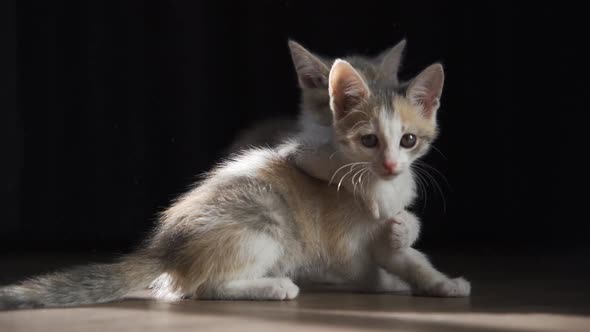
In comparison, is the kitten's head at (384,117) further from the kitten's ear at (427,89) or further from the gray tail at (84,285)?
the gray tail at (84,285)

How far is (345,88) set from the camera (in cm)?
264

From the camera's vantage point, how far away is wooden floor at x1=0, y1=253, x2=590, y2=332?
2.12 meters

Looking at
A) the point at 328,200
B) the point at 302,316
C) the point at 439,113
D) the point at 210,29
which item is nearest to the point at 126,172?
the point at 210,29

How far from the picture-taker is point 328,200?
271 centimetres

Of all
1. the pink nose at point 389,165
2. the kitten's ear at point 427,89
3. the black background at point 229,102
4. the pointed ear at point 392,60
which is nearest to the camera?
the pink nose at point 389,165

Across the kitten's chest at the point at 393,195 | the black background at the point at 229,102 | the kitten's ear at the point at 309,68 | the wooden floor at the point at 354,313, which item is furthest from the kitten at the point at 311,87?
the wooden floor at the point at 354,313

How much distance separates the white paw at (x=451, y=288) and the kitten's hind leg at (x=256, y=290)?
1.38 ft

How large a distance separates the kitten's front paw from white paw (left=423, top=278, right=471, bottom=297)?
0.52 feet

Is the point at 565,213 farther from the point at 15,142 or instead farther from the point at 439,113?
the point at 15,142

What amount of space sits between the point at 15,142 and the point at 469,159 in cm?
219

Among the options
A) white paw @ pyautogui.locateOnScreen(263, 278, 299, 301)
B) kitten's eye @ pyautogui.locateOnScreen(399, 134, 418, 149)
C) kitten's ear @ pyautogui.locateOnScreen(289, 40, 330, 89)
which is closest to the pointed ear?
kitten's ear @ pyautogui.locateOnScreen(289, 40, 330, 89)

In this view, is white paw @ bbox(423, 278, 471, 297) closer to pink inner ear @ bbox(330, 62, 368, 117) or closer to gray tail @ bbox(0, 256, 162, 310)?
pink inner ear @ bbox(330, 62, 368, 117)

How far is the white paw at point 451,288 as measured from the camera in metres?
2.59

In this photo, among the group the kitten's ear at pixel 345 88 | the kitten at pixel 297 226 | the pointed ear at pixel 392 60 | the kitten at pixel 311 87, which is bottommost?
the kitten at pixel 297 226
